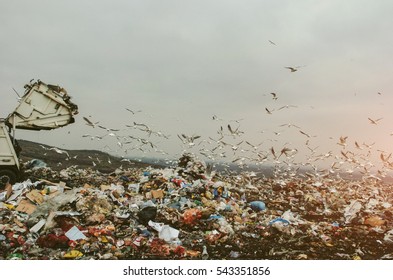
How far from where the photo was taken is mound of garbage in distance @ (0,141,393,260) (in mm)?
4786

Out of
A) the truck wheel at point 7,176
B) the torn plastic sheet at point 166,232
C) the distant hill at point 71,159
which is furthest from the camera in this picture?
the distant hill at point 71,159

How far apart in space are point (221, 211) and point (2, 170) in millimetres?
3959

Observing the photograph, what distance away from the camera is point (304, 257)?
4.87 m

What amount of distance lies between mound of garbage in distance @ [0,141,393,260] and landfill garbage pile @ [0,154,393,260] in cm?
1

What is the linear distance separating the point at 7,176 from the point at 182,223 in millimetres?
3496

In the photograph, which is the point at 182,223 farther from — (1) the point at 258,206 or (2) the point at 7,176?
(2) the point at 7,176

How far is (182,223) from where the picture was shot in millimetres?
5473

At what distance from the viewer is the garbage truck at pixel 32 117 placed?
6918 mm

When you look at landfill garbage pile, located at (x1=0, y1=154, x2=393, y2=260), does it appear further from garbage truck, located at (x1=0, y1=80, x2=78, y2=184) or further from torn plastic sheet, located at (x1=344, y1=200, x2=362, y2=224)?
garbage truck, located at (x1=0, y1=80, x2=78, y2=184)

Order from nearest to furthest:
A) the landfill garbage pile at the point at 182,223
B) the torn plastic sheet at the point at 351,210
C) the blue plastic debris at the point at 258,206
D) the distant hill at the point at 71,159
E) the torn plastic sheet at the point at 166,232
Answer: the landfill garbage pile at the point at 182,223, the torn plastic sheet at the point at 166,232, the torn plastic sheet at the point at 351,210, the blue plastic debris at the point at 258,206, the distant hill at the point at 71,159

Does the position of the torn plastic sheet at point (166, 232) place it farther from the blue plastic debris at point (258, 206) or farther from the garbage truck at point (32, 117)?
the garbage truck at point (32, 117)

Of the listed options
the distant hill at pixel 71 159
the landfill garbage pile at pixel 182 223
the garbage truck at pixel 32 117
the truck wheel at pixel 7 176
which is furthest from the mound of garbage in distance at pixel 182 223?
the distant hill at pixel 71 159

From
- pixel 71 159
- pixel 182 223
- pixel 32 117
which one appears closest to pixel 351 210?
pixel 182 223
